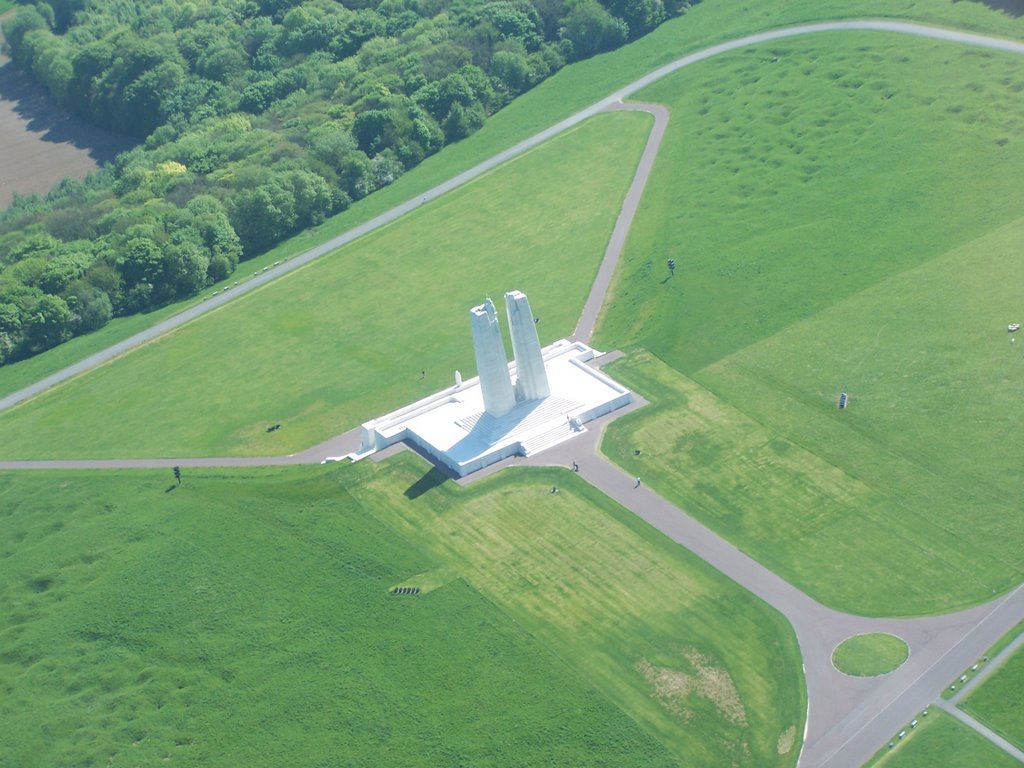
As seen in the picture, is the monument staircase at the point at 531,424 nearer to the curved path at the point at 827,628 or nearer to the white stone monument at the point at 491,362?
the white stone monument at the point at 491,362

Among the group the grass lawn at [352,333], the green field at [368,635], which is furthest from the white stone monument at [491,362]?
the grass lawn at [352,333]

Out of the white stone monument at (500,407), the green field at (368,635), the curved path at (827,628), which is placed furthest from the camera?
the white stone monument at (500,407)

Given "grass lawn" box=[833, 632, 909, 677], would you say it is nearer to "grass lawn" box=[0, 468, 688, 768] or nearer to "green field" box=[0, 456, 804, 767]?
"green field" box=[0, 456, 804, 767]

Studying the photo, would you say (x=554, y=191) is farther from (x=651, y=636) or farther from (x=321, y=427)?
(x=651, y=636)

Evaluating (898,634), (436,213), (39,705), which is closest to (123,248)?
(436,213)

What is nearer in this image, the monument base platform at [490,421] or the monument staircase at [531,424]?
the monument base platform at [490,421]

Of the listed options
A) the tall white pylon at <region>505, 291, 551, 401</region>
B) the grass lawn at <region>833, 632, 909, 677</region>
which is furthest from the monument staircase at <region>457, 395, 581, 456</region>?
the grass lawn at <region>833, 632, 909, 677</region>

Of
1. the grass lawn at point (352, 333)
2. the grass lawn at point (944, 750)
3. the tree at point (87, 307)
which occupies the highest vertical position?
the tree at point (87, 307)
